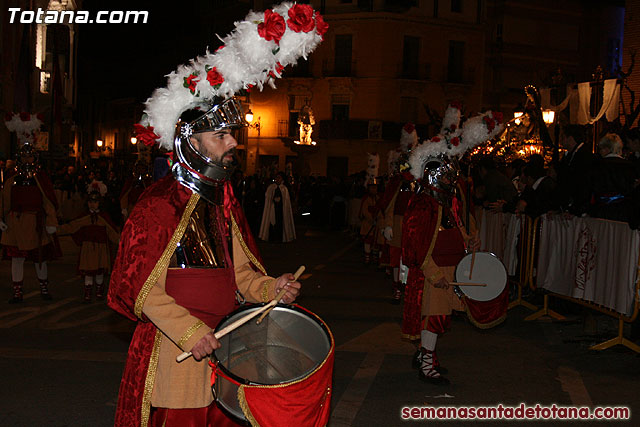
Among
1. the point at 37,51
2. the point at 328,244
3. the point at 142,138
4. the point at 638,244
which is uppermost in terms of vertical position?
the point at 37,51

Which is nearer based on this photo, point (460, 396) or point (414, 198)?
point (460, 396)

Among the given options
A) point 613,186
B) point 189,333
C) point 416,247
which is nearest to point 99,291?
point 416,247

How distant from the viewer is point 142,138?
4.02 m

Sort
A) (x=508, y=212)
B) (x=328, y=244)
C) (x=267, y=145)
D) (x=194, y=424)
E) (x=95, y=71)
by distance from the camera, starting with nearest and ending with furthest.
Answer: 1. (x=194, y=424)
2. (x=508, y=212)
3. (x=328, y=244)
4. (x=267, y=145)
5. (x=95, y=71)

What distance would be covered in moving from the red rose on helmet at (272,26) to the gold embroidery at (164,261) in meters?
0.90

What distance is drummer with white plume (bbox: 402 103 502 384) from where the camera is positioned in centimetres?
687

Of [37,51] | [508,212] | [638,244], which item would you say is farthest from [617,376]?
[37,51]

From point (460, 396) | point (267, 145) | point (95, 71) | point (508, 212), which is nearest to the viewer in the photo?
point (460, 396)

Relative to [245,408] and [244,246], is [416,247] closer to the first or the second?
[244,246]

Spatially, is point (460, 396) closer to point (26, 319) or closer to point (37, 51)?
point (26, 319)

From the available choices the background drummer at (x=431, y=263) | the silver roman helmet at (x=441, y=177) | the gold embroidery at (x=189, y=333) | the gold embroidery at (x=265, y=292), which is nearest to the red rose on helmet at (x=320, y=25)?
the gold embroidery at (x=265, y=292)

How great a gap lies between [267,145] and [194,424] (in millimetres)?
42967

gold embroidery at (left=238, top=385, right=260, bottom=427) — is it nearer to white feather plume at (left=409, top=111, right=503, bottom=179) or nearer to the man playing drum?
the man playing drum

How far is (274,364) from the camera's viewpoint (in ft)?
11.8
